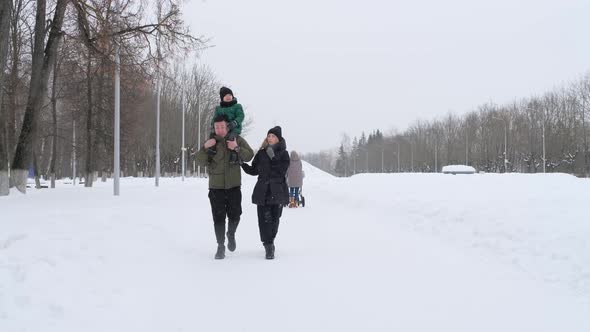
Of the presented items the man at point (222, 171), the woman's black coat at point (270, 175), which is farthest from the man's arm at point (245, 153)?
the woman's black coat at point (270, 175)

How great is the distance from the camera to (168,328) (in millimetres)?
3889

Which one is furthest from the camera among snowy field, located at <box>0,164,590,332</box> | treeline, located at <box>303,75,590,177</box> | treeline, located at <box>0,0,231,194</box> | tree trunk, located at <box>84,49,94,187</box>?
treeline, located at <box>303,75,590,177</box>

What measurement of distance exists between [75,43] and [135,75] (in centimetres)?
229

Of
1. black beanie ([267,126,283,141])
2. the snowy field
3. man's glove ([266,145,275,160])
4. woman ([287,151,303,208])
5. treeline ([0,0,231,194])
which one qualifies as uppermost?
treeline ([0,0,231,194])

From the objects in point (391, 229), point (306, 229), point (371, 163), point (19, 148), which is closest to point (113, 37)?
point (19, 148)

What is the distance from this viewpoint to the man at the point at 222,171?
20.6 ft

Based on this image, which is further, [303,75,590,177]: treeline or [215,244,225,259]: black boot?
[303,75,590,177]: treeline

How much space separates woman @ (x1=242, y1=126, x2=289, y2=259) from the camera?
6430 millimetres

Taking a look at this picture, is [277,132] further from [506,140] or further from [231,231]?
[506,140]

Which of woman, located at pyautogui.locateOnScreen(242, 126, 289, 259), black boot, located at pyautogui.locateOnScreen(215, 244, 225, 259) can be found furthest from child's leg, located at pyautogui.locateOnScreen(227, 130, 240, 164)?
black boot, located at pyautogui.locateOnScreen(215, 244, 225, 259)

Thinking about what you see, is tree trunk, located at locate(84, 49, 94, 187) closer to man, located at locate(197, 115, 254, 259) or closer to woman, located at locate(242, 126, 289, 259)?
man, located at locate(197, 115, 254, 259)

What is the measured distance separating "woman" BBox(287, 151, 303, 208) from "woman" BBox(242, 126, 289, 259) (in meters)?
8.08

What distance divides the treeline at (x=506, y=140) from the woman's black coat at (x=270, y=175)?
5987 centimetres

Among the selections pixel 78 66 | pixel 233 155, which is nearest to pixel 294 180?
pixel 233 155
